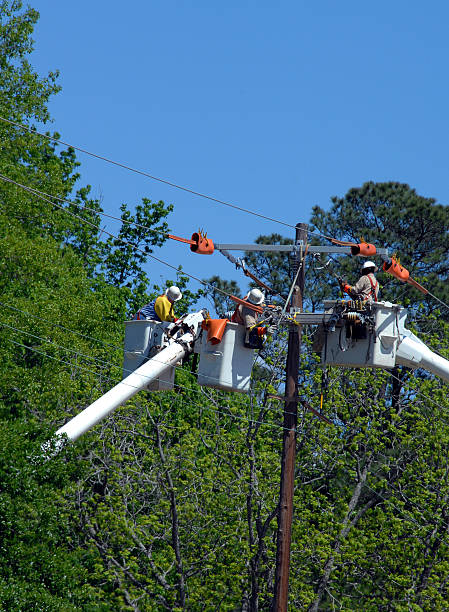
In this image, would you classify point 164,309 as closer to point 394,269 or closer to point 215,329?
point 215,329

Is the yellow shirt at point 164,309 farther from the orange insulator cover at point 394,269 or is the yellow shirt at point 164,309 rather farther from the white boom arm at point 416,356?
the white boom arm at point 416,356

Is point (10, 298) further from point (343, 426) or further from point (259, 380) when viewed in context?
point (343, 426)

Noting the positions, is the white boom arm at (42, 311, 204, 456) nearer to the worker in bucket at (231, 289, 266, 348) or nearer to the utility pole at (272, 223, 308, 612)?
the worker in bucket at (231, 289, 266, 348)

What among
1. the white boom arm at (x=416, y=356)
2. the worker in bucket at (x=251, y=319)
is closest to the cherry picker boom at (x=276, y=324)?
the white boom arm at (x=416, y=356)

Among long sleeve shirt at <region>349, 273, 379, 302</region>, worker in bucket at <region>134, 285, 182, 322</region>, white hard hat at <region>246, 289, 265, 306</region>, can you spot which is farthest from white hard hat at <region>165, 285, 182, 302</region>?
long sleeve shirt at <region>349, 273, 379, 302</region>

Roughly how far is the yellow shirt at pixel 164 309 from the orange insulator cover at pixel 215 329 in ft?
Answer: 3.47

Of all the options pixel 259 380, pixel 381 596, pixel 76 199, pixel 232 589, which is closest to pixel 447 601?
pixel 381 596

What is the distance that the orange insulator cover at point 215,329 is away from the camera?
17016mm

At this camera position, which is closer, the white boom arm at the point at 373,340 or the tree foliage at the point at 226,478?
the white boom arm at the point at 373,340

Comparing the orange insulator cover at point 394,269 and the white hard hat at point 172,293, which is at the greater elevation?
the orange insulator cover at point 394,269

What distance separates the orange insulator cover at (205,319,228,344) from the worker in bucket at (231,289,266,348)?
0.97 feet

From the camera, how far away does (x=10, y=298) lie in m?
30.4

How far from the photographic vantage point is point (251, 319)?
17.2 metres

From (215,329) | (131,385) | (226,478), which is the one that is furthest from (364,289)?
(226,478)
